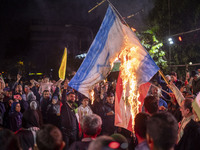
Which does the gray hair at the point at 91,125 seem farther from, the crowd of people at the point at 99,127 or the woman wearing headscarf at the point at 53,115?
the woman wearing headscarf at the point at 53,115

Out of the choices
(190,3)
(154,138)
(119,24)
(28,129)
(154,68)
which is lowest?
(28,129)

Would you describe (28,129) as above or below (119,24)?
below

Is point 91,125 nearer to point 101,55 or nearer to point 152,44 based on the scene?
point 101,55

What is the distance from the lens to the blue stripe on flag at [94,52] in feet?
16.5

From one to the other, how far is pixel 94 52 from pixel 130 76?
3.30ft

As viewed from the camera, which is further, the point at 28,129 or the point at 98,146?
the point at 28,129

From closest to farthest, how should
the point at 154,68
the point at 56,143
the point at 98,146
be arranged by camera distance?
1. the point at 98,146
2. the point at 56,143
3. the point at 154,68

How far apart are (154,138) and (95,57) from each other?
3.14 m

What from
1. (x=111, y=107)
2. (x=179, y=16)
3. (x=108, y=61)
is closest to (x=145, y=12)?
(x=179, y=16)

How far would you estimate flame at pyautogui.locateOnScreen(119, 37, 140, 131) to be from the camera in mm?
5199

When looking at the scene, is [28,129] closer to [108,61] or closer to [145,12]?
[108,61]

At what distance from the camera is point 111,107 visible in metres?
7.32

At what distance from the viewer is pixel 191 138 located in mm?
3430

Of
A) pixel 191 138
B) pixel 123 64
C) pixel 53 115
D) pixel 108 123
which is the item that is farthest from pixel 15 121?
pixel 191 138
